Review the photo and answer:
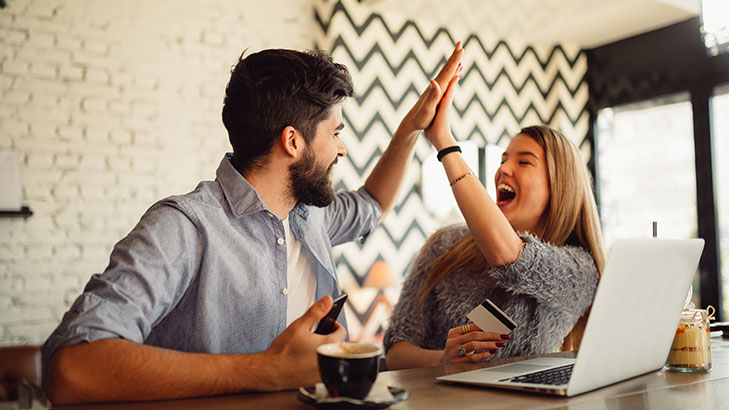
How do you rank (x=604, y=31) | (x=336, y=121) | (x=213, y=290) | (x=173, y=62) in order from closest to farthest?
(x=213, y=290), (x=336, y=121), (x=173, y=62), (x=604, y=31)

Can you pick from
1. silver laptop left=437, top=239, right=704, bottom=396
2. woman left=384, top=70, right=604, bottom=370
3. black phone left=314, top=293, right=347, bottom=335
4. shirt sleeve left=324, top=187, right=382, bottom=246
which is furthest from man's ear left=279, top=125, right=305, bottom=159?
silver laptop left=437, top=239, right=704, bottom=396

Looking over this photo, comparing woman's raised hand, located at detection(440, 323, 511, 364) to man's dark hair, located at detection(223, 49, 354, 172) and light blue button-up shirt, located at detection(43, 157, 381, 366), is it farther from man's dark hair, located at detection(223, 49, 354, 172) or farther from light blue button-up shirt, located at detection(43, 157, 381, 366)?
man's dark hair, located at detection(223, 49, 354, 172)

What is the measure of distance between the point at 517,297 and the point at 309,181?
2.30 feet

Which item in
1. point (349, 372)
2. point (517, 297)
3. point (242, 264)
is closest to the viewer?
point (349, 372)

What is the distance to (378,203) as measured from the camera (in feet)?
6.78

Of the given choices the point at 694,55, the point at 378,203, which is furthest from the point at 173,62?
the point at 694,55

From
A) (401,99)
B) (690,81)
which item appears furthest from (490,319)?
(690,81)

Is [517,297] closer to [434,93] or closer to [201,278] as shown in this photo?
[434,93]

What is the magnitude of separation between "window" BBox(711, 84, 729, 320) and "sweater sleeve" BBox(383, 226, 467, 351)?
3.33m

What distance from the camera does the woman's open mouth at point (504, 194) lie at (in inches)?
82.8

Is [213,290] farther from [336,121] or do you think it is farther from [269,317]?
[336,121]

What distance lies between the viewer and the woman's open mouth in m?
2.10

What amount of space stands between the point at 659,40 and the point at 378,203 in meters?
3.86

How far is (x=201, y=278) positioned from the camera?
4.55 ft
